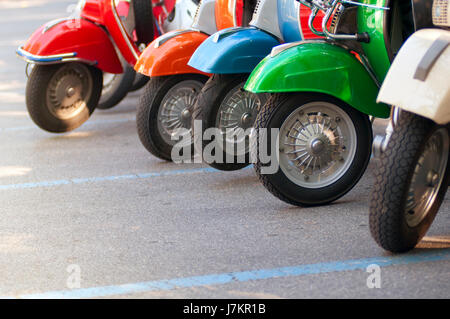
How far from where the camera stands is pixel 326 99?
5.25 m

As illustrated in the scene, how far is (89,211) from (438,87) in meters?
2.54

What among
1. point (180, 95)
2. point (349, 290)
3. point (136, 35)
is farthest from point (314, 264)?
point (136, 35)

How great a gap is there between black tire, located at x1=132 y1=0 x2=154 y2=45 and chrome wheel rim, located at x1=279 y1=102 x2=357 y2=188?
2.86 m

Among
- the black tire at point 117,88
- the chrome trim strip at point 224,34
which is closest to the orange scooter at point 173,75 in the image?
the chrome trim strip at point 224,34

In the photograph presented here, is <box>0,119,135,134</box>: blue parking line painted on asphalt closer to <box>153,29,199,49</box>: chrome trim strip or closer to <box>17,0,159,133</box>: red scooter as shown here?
<box>17,0,159,133</box>: red scooter

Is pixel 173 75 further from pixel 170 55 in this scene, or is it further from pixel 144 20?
pixel 144 20

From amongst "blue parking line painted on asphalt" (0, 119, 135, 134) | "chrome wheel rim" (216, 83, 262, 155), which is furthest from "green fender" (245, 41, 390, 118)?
"blue parking line painted on asphalt" (0, 119, 135, 134)

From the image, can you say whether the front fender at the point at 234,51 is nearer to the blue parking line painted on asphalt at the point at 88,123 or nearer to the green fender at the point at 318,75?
the green fender at the point at 318,75

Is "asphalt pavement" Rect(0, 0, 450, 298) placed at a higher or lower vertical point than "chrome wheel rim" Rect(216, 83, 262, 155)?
lower

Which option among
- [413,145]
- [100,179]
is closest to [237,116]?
[100,179]

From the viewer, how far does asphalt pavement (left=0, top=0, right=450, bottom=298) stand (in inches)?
162

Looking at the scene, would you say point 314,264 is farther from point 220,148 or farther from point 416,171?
point 220,148

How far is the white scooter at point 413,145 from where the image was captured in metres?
4.01
